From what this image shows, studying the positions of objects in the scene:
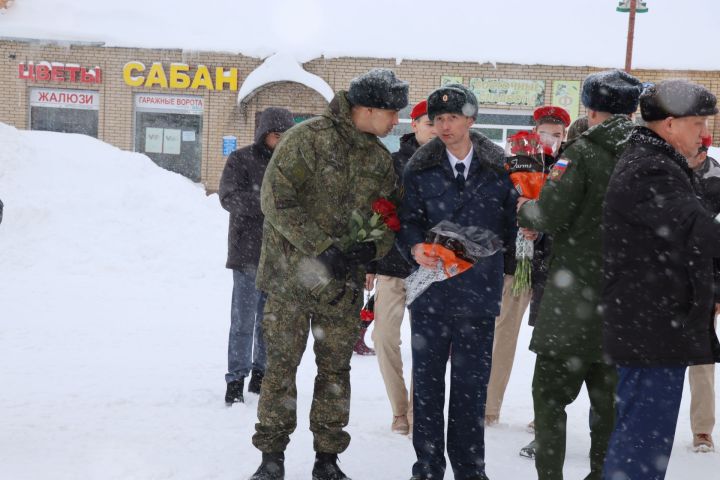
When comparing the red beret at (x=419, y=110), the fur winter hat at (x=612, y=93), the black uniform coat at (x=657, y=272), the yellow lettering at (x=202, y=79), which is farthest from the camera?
the yellow lettering at (x=202, y=79)

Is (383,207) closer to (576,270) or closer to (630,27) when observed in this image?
(576,270)

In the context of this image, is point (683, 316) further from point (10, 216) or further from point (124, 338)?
point (10, 216)

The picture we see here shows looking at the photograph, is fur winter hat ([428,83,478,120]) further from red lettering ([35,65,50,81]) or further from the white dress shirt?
red lettering ([35,65,50,81])

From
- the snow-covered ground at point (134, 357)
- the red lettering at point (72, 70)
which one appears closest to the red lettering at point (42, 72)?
the red lettering at point (72, 70)

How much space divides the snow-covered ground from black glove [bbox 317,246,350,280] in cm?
115

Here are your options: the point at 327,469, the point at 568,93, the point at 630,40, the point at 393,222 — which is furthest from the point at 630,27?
the point at 327,469

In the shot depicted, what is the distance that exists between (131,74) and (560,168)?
20.4m

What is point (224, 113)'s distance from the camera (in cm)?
2194

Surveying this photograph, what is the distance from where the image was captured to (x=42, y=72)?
22391 millimetres

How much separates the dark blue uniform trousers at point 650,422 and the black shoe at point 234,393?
3.26 meters

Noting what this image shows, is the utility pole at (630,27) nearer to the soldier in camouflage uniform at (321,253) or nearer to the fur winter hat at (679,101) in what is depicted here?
the soldier in camouflage uniform at (321,253)

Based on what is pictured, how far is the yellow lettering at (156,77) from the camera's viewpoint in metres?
22.0

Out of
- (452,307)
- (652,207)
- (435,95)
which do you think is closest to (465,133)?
(435,95)

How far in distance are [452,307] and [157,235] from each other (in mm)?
9282
